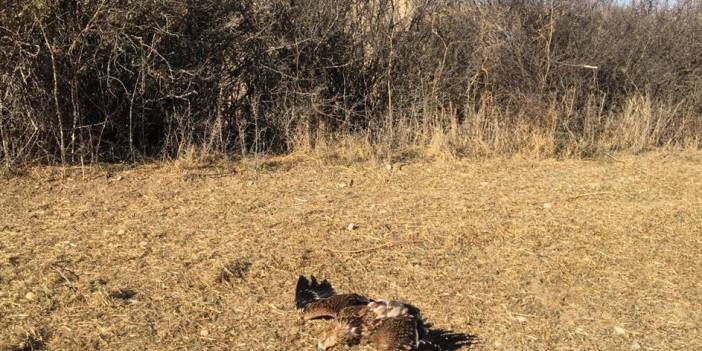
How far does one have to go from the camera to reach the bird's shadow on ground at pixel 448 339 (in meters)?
3.81

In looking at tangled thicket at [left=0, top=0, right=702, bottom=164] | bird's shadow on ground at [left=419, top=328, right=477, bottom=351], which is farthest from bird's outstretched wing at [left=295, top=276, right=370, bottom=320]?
tangled thicket at [left=0, top=0, right=702, bottom=164]

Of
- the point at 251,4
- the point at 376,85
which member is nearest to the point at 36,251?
the point at 251,4

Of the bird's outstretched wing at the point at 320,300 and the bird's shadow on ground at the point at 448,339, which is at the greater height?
the bird's outstretched wing at the point at 320,300

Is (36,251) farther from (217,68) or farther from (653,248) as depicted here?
(653,248)

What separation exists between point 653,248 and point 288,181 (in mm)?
3431

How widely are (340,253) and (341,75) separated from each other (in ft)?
14.8

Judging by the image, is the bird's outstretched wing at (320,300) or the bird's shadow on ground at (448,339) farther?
the bird's outstretched wing at (320,300)

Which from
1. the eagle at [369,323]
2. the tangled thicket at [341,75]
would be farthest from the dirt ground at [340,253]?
the tangled thicket at [341,75]

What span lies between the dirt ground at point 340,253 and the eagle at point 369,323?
0.50ft

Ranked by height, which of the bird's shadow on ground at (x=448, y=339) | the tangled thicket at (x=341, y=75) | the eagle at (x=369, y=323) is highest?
the tangled thicket at (x=341, y=75)

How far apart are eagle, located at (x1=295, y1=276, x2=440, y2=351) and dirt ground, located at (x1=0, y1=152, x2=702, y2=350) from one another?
0.15 meters

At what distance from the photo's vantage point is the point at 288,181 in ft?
23.1

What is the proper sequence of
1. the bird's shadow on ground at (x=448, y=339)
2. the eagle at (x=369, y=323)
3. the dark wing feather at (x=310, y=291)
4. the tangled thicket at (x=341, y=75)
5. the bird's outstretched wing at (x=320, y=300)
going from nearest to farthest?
the eagle at (x=369, y=323), the bird's shadow on ground at (x=448, y=339), the bird's outstretched wing at (x=320, y=300), the dark wing feather at (x=310, y=291), the tangled thicket at (x=341, y=75)

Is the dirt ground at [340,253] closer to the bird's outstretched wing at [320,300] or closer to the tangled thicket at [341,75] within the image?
the bird's outstretched wing at [320,300]
